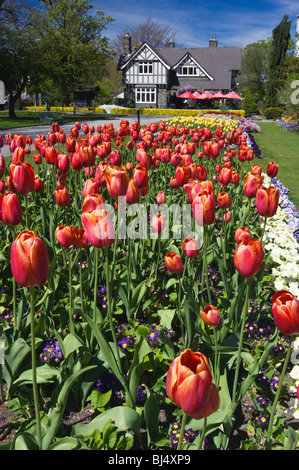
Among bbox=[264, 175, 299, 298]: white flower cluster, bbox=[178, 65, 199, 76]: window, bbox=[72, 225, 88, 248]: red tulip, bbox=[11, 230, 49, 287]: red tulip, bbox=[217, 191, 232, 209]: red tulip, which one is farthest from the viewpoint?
bbox=[178, 65, 199, 76]: window

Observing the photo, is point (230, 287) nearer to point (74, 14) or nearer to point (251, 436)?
point (251, 436)

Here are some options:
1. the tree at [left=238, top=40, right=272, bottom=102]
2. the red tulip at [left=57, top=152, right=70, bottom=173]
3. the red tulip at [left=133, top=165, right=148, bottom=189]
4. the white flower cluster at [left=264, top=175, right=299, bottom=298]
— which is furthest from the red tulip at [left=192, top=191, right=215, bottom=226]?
the tree at [left=238, top=40, right=272, bottom=102]

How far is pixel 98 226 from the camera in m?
1.52

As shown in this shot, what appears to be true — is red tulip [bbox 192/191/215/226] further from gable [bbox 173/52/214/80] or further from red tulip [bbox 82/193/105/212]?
gable [bbox 173/52/214/80]

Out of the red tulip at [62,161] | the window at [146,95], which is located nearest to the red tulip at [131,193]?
the red tulip at [62,161]

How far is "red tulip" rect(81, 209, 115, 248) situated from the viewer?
1.51 meters

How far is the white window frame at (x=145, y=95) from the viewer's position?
157ft

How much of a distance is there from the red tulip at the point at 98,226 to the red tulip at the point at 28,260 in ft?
1.15

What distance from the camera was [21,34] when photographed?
25.0 meters

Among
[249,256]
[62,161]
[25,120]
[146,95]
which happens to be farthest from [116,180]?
[146,95]

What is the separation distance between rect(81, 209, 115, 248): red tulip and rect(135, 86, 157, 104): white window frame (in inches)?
1919

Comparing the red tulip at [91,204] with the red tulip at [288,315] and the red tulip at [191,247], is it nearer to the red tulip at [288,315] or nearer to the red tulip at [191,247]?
the red tulip at [191,247]

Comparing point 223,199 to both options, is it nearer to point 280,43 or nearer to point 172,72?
point 172,72

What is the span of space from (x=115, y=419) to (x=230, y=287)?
1.33 m
